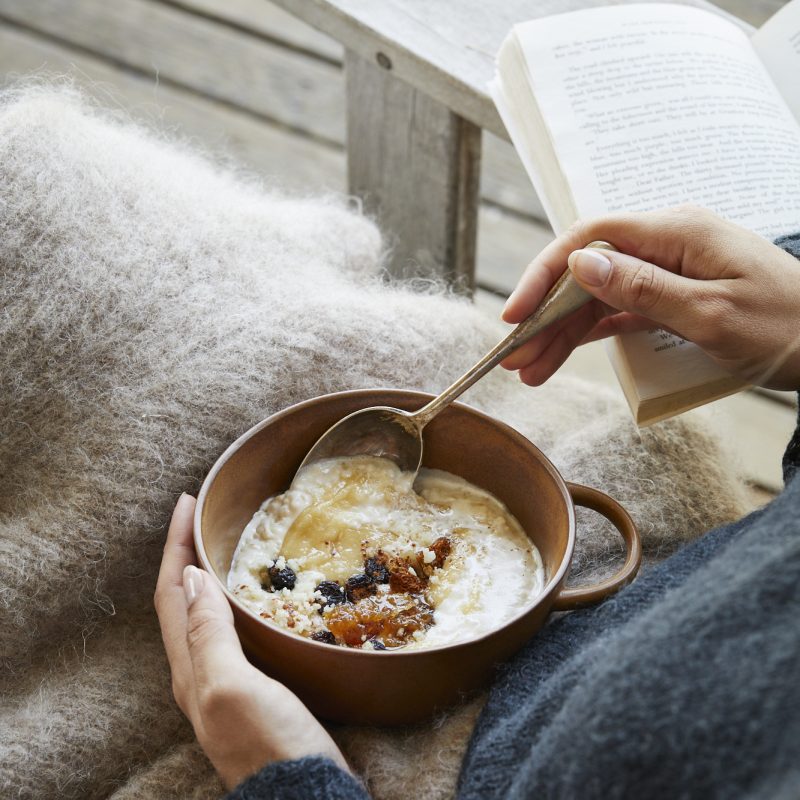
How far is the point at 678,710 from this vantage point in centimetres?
48

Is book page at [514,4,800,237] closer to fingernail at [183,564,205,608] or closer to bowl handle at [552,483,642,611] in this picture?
bowl handle at [552,483,642,611]

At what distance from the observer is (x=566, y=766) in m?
0.51

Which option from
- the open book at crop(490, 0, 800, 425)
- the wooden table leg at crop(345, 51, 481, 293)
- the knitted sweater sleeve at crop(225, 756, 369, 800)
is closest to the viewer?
the knitted sweater sleeve at crop(225, 756, 369, 800)

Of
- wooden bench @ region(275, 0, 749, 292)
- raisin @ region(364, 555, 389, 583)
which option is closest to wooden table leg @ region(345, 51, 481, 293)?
wooden bench @ region(275, 0, 749, 292)

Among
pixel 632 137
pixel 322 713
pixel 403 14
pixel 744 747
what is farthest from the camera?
pixel 403 14

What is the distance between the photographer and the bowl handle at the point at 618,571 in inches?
25.8

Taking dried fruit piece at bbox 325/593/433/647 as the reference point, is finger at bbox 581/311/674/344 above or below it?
above

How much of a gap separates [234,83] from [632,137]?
1.32 m

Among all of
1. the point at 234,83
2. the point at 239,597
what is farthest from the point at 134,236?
the point at 234,83

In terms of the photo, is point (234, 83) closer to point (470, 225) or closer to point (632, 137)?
point (470, 225)

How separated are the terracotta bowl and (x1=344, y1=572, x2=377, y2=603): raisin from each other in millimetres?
69

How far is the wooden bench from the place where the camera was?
103cm

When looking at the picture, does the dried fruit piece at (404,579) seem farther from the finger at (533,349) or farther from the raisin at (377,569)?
the finger at (533,349)

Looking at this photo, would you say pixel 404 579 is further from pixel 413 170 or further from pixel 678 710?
pixel 413 170
